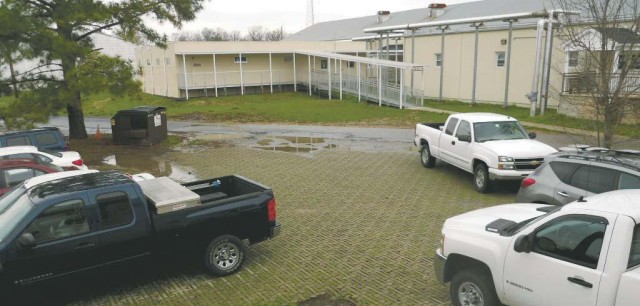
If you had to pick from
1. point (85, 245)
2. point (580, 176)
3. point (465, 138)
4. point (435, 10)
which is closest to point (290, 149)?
point (465, 138)

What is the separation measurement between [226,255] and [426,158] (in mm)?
8811

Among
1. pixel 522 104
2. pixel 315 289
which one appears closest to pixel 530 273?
pixel 315 289

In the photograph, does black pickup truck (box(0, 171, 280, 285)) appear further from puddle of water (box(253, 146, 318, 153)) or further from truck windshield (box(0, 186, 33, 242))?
puddle of water (box(253, 146, 318, 153))

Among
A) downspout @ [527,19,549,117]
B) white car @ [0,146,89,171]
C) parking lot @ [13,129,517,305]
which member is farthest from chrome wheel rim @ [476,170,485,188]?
downspout @ [527,19,549,117]

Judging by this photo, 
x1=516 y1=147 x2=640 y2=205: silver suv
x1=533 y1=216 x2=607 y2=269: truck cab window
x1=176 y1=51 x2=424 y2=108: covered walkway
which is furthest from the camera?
x1=176 y1=51 x2=424 y2=108: covered walkway

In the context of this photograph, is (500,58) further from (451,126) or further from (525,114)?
(451,126)

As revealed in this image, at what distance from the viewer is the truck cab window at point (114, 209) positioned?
6180 millimetres

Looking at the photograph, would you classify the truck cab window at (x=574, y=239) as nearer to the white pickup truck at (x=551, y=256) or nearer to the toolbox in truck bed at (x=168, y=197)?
the white pickup truck at (x=551, y=256)

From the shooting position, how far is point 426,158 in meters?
14.4

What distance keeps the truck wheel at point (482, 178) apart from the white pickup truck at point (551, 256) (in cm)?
570

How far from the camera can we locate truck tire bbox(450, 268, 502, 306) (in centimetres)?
505

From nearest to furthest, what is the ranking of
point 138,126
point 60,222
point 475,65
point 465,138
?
point 60,222
point 465,138
point 138,126
point 475,65

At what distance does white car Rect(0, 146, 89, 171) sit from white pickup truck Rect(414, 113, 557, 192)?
9520mm

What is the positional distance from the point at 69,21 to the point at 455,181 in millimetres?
14208
